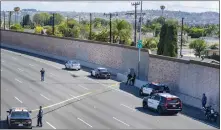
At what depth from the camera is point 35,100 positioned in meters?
37.7

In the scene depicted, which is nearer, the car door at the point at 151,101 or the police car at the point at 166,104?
the police car at the point at 166,104

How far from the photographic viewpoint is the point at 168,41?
5728 centimetres

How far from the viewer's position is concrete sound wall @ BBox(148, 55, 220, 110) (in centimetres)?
3625

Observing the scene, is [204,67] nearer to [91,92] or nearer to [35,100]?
[91,92]

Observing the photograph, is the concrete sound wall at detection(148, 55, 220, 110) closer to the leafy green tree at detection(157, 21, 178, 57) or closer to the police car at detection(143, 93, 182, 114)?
the police car at detection(143, 93, 182, 114)

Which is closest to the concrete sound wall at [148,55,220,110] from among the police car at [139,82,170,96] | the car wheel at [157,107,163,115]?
the police car at [139,82,170,96]

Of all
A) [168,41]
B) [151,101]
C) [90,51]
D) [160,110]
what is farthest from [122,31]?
Answer: [160,110]

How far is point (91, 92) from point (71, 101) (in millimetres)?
4716

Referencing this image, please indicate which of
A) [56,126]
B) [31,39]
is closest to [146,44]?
[31,39]

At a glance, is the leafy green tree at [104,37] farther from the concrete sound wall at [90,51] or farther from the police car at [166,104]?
the police car at [166,104]

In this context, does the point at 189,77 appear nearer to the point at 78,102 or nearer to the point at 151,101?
the point at 151,101

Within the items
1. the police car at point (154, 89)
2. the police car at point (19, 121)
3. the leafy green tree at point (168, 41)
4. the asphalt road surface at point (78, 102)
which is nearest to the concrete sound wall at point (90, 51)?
the asphalt road surface at point (78, 102)

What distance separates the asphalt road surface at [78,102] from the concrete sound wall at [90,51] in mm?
3979

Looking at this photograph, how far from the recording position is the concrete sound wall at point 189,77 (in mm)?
36250
